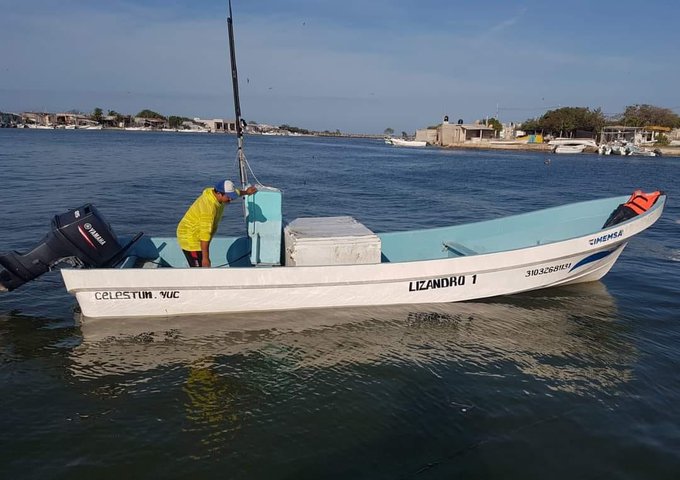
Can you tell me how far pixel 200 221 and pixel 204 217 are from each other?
0.11 metres

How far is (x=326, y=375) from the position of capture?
6.69 m

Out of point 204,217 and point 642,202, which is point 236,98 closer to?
point 204,217

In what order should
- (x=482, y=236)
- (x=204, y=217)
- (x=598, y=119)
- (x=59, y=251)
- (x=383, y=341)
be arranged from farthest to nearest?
(x=598, y=119) → (x=482, y=236) → (x=204, y=217) → (x=383, y=341) → (x=59, y=251)

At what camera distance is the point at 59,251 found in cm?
759

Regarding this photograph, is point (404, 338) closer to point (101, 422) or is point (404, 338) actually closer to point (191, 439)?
point (191, 439)

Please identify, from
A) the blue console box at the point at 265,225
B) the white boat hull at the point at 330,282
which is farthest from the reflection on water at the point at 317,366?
the blue console box at the point at 265,225

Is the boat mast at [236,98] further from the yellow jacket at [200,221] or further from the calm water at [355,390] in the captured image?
the calm water at [355,390]

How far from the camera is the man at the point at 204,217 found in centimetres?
786

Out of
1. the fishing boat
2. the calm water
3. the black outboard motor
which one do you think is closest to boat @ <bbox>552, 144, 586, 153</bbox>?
the calm water

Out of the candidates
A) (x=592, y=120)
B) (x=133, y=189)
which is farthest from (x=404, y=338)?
(x=592, y=120)

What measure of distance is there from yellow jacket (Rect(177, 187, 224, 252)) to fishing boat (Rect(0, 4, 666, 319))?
0.61 m

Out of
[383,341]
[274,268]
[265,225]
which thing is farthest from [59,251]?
[383,341]

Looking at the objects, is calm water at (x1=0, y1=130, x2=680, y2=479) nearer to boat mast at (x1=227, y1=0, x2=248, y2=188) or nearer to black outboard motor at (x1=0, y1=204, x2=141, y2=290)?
black outboard motor at (x1=0, y1=204, x2=141, y2=290)

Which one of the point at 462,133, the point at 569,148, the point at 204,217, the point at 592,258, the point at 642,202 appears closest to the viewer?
the point at 204,217
